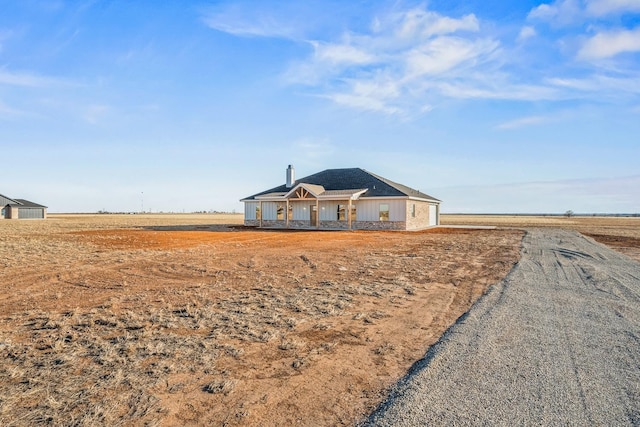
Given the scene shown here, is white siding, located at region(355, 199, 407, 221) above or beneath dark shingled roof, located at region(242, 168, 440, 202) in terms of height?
beneath

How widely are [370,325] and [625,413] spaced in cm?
325

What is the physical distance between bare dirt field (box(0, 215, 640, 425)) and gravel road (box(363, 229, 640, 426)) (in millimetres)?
353

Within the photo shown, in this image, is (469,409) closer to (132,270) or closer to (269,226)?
(132,270)

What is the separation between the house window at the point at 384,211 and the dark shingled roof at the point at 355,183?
819 mm

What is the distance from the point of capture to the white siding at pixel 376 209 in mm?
29011

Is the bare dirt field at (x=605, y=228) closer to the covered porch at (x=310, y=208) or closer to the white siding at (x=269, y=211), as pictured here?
the covered porch at (x=310, y=208)

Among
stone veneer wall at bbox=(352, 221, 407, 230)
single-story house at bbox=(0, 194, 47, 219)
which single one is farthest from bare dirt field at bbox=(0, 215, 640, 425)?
single-story house at bbox=(0, 194, 47, 219)

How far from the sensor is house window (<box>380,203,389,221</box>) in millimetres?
29594

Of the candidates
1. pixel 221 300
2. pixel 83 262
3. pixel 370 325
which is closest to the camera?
pixel 370 325

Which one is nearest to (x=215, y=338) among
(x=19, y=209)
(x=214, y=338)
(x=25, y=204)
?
(x=214, y=338)

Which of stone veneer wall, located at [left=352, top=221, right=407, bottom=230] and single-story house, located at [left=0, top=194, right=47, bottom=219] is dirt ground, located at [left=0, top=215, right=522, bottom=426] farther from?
single-story house, located at [left=0, top=194, right=47, bottom=219]

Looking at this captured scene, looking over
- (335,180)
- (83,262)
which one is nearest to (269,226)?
(335,180)

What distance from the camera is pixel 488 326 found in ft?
18.4

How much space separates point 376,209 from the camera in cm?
2997
